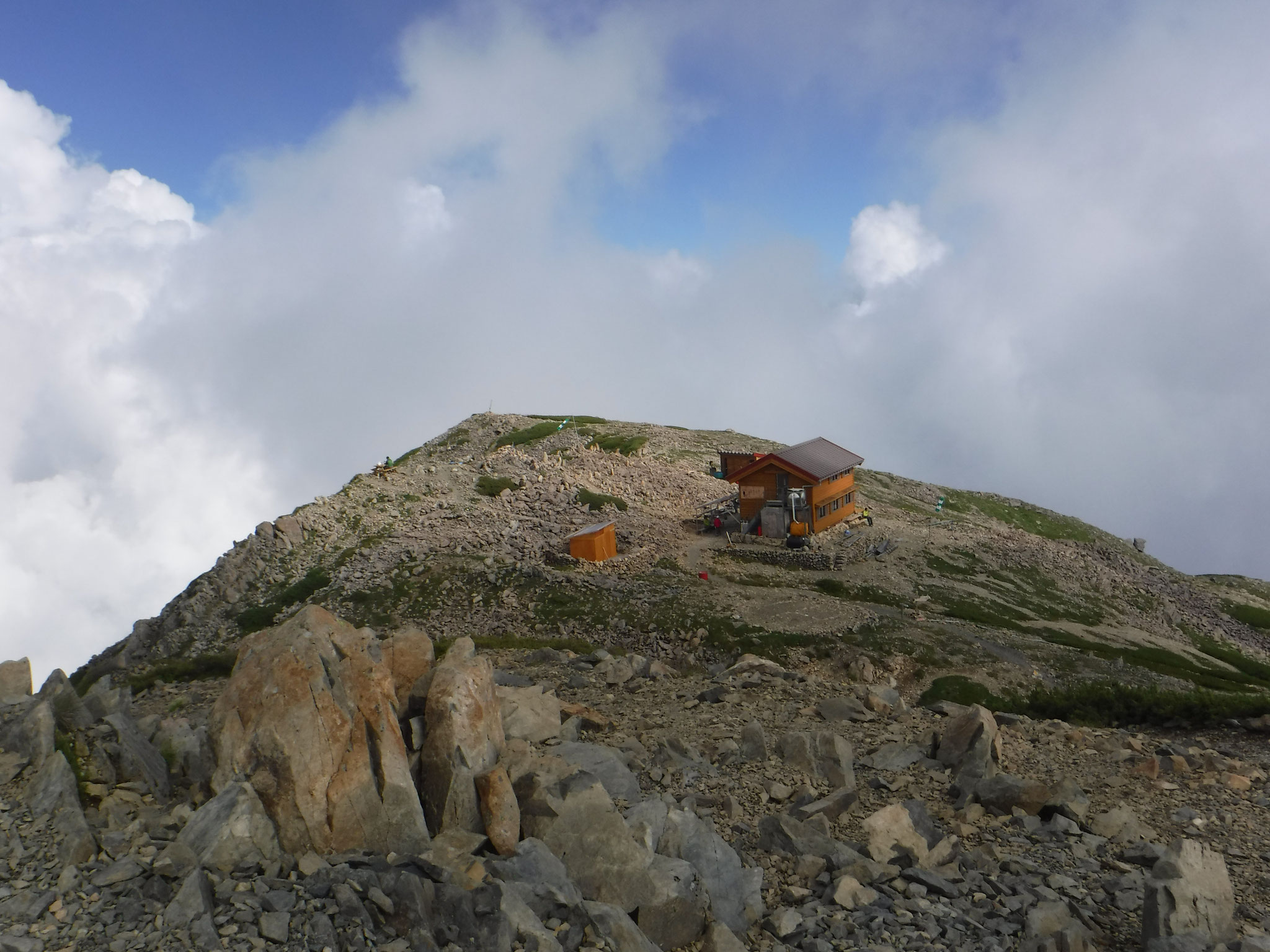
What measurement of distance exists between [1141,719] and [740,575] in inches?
1083

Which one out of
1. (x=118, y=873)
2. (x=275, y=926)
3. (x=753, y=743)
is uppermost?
(x=753, y=743)

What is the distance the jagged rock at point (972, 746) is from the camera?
17375 millimetres

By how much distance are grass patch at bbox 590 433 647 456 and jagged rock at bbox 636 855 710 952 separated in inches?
2654

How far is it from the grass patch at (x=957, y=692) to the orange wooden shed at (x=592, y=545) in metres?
22.8

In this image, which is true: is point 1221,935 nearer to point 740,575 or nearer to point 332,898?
point 332,898

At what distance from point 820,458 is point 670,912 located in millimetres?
54572

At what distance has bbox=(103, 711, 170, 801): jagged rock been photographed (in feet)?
41.1

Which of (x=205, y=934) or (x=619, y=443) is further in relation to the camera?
(x=619, y=443)

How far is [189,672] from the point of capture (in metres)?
31.0

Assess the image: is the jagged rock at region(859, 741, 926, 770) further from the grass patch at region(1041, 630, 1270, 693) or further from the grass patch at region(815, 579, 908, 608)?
the grass patch at region(1041, 630, 1270, 693)

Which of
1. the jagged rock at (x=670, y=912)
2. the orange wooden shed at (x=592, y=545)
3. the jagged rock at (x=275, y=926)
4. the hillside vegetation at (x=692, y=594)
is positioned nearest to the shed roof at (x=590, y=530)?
the orange wooden shed at (x=592, y=545)

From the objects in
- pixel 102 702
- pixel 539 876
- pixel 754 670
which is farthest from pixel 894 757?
pixel 102 702

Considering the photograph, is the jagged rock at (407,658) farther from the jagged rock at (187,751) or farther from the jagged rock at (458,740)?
the jagged rock at (187,751)

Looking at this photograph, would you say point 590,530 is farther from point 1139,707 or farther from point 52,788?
point 52,788
